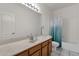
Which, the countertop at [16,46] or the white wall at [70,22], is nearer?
the countertop at [16,46]

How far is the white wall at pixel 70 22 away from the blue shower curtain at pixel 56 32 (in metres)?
0.06

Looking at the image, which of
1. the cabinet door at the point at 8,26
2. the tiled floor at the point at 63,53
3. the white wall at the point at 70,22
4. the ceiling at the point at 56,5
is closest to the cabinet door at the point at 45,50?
the tiled floor at the point at 63,53

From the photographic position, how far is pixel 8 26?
1.21m

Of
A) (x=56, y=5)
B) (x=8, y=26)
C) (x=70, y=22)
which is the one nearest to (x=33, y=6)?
(x=56, y=5)

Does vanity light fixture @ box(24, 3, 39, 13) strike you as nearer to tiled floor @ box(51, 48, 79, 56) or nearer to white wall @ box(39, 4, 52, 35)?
white wall @ box(39, 4, 52, 35)

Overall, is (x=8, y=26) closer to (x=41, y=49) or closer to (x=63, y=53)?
(x=41, y=49)

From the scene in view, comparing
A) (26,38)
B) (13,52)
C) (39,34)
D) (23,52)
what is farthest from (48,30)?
(13,52)

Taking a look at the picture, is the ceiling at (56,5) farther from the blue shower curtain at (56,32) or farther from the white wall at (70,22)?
the blue shower curtain at (56,32)

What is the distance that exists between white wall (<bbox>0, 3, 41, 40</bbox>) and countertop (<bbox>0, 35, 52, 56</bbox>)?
110 millimetres

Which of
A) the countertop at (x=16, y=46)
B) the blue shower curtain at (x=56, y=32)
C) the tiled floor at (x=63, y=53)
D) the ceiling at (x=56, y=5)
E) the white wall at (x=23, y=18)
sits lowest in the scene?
the tiled floor at (x=63, y=53)

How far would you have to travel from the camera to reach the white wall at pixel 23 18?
1.19 m

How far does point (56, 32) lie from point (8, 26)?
74 cm

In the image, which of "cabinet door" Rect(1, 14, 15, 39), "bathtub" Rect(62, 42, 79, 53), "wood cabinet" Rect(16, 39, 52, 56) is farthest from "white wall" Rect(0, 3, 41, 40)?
"bathtub" Rect(62, 42, 79, 53)

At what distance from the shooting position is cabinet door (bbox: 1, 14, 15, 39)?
1165 millimetres
